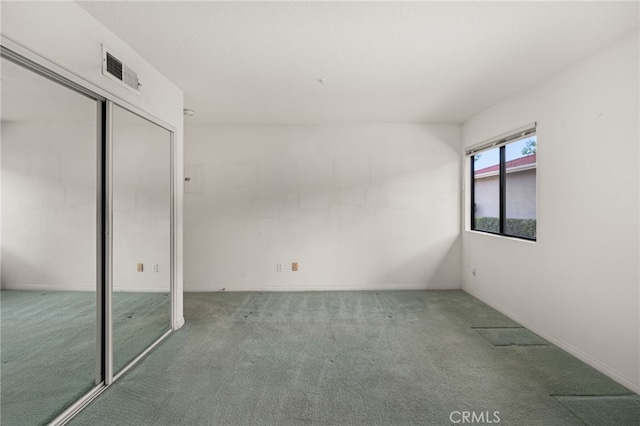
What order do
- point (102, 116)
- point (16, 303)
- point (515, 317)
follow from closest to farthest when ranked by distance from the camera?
1. point (16, 303)
2. point (102, 116)
3. point (515, 317)

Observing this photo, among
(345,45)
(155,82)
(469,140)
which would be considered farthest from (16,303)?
(469,140)

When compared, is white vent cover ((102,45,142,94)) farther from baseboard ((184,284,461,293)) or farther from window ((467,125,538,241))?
window ((467,125,538,241))

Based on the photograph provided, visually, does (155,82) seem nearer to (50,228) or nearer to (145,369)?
(50,228)

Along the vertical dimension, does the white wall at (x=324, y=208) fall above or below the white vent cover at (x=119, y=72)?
below

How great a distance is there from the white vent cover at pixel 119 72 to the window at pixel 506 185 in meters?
3.72

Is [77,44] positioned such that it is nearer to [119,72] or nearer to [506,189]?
[119,72]

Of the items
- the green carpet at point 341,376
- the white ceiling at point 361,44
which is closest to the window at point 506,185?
the white ceiling at point 361,44

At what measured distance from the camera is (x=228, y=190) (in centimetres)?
421

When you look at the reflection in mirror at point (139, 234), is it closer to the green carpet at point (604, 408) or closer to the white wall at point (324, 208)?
the white wall at point (324, 208)

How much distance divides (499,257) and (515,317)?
69 centimetres

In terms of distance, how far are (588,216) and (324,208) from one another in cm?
292

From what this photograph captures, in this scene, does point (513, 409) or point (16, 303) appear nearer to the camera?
point (16, 303)

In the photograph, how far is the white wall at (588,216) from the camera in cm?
194

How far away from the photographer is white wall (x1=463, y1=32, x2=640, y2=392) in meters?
1.94
